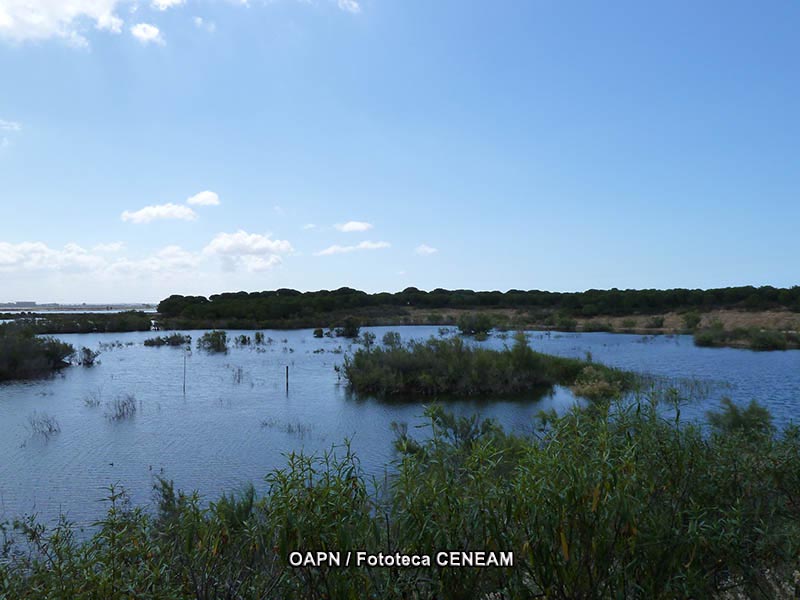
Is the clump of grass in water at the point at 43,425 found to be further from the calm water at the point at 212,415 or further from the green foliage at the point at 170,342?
the green foliage at the point at 170,342

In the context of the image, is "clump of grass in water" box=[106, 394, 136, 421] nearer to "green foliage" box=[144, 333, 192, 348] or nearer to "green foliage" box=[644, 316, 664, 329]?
"green foliage" box=[144, 333, 192, 348]

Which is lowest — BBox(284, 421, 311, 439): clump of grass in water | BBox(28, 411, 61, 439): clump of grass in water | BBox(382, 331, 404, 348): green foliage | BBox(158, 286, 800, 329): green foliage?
BBox(284, 421, 311, 439): clump of grass in water

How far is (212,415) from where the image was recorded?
15.7 metres

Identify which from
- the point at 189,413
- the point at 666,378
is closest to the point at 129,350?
the point at 189,413

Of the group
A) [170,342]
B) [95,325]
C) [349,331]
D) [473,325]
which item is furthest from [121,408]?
[95,325]

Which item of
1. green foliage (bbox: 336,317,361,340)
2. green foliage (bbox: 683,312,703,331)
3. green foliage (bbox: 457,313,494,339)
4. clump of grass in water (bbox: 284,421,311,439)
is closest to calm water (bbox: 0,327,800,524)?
clump of grass in water (bbox: 284,421,311,439)

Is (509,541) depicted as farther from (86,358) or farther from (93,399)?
(86,358)

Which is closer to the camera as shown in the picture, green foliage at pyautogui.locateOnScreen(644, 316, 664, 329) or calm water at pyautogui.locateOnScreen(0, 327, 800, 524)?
calm water at pyautogui.locateOnScreen(0, 327, 800, 524)

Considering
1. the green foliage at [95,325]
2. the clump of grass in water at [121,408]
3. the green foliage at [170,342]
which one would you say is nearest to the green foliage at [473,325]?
the green foliage at [170,342]

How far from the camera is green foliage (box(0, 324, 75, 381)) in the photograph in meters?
22.2

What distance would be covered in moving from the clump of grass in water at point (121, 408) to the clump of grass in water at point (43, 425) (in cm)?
130

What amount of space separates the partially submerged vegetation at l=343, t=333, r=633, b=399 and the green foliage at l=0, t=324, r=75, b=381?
1306cm

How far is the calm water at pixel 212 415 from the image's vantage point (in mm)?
10000

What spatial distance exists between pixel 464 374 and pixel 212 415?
27.2ft
